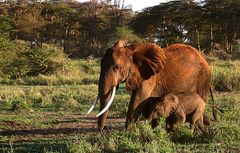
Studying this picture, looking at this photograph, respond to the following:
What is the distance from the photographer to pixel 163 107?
754 cm

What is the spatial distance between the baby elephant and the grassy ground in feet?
0.70

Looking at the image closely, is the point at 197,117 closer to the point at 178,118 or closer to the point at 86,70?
the point at 178,118

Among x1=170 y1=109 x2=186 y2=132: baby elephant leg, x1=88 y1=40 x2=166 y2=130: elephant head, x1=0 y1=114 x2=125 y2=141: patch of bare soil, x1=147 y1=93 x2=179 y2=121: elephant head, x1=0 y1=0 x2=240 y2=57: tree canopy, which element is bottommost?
x1=0 y1=0 x2=240 y2=57: tree canopy

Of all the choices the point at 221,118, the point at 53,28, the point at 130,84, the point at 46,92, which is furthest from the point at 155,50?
the point at 53,28

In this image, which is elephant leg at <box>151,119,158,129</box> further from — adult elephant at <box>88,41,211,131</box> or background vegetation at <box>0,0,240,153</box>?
background vegetation at <box>0,0,240,153</box>

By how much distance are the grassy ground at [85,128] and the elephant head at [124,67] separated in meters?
0.53

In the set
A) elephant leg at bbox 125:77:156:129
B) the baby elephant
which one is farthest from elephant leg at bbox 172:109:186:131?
elephant leg at bbox 125:77:156:129

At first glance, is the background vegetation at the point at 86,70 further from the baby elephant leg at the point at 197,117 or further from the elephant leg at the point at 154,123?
the elephant leg at the point at 154,123

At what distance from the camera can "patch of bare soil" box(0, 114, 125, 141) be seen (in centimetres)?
875

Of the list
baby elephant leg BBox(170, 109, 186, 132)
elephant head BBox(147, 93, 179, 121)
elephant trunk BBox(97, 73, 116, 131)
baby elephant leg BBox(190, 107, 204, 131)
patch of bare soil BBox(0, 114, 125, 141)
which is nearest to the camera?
elephant trunk BBox(97, 73, 116, 131)

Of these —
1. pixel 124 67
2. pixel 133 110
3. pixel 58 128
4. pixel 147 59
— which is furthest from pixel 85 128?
pixel 124 67

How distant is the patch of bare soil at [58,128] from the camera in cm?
875

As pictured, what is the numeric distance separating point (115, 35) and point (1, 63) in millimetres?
14664

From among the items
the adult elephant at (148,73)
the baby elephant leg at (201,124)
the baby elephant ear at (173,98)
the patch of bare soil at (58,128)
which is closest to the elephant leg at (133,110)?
the adult elephant at (148,73)
